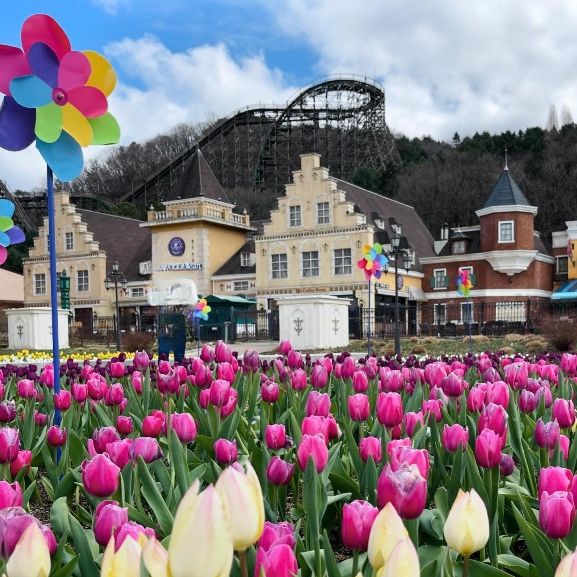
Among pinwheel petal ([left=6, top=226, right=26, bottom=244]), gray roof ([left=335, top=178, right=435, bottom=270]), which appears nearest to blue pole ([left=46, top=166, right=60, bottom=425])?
pinwheel petal ([left=6, top=226, right=26, bottom=244])

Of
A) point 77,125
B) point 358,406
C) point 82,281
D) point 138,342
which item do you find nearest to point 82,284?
point 82,281

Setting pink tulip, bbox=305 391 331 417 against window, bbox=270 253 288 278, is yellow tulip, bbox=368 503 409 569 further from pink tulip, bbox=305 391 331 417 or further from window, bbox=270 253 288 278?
window, bbox=270 253 288 278

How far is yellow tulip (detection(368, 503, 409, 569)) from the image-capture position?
3.14ft

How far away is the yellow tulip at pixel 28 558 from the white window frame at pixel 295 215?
99.6 feet

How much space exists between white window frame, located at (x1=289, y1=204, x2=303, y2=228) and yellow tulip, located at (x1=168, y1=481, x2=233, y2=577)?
30539 millimetres

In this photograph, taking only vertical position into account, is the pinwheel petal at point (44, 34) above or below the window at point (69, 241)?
below

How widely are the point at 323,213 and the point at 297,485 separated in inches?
1131

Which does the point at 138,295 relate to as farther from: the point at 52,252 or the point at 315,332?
the point at 52,252

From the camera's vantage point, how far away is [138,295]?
36625mm

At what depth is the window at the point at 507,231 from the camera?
30.6 metres

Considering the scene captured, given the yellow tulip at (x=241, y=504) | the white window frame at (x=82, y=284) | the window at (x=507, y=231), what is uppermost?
the window at (x=507, y=231)

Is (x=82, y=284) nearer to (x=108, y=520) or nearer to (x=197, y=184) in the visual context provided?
(x=197, y=184)

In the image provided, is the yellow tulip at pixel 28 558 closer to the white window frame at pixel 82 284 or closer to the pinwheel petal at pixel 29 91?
the pinwheel petal at pixel 29 91

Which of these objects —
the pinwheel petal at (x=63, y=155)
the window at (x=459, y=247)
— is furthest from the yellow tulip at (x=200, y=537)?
the window at (x=459, y=247)
